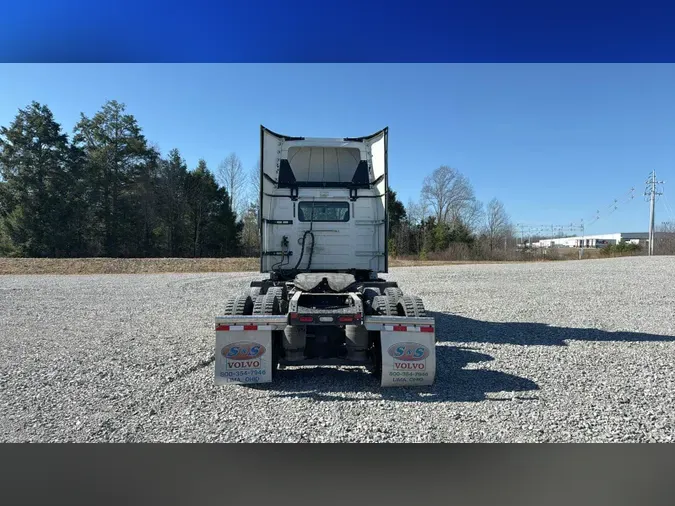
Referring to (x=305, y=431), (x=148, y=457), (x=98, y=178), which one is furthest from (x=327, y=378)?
(x=98, y=178)

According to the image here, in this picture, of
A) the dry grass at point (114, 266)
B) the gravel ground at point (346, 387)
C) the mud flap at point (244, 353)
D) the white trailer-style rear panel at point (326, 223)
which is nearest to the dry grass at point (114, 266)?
the dry grass at point (114, 266)

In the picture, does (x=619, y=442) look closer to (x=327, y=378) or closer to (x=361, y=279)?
(x=327, y=378)

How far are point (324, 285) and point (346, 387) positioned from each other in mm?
1628

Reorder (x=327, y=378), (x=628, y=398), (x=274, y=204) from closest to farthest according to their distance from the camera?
(x=628, y=398) < (x=327, y=378) < (x=274, y=204)

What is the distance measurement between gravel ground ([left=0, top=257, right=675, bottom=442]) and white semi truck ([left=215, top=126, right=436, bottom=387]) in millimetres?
320

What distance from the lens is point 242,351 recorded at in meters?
5.51

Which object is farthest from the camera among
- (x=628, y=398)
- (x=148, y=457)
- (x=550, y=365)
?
(x=550, y=365)

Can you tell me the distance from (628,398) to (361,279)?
425cm

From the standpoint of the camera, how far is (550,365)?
6.56 meters

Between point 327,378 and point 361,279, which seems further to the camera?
point 361,279

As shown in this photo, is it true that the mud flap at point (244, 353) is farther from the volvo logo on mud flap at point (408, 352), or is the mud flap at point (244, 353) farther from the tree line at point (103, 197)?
the tree line at point (103, 197)

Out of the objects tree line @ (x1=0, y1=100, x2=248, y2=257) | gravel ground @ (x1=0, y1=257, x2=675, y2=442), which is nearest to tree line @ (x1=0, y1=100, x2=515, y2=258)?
tree line @ (x1=0, y1=100, x2=248, y2=257)

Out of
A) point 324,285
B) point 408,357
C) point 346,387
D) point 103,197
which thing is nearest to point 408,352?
point 408,357

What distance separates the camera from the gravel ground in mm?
4246
